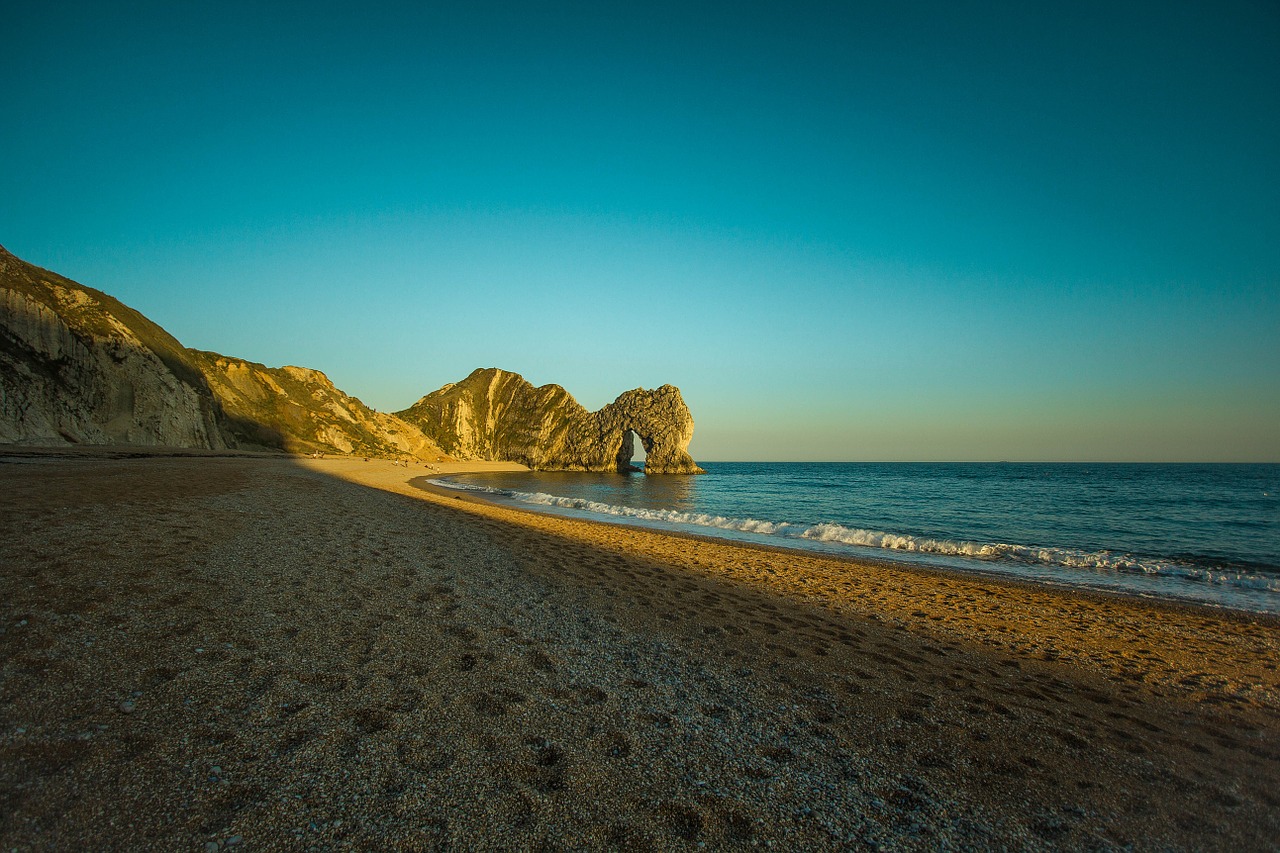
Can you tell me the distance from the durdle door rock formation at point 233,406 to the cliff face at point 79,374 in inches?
4.1

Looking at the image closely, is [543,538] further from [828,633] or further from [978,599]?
[978,599]

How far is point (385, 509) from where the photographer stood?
1967cm

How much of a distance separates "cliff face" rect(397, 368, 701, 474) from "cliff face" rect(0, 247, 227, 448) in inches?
3237

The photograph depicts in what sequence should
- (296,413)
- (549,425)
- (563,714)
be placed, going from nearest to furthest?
(563,714) → (296,413) → (549,425)

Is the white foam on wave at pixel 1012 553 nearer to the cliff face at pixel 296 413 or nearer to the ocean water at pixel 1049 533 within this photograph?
the ocean water at pixel 1049 533

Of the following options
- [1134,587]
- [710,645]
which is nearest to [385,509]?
[710,645]

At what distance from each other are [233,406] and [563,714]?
102 metres

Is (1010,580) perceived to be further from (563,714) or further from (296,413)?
(296,413)

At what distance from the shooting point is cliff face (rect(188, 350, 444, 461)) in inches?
3319

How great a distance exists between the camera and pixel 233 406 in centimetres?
8344

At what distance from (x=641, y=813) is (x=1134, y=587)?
1780 cm

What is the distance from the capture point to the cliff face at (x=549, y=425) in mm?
125125

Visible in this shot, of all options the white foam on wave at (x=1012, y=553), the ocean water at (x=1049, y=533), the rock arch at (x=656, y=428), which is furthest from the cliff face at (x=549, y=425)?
the white foam on wave at (x=1012, y=553)

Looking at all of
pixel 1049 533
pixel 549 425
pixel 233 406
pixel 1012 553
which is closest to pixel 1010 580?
pixel 1012 553
